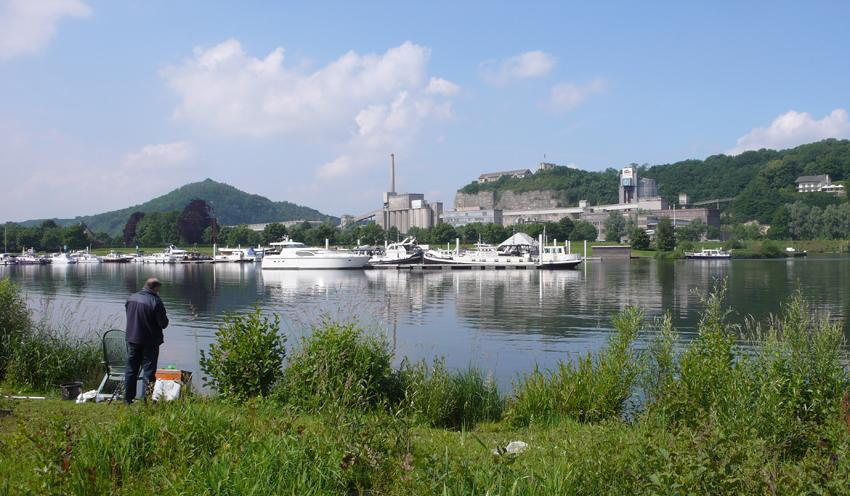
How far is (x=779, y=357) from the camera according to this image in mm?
7980

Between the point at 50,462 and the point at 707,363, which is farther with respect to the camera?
the point at 707,363

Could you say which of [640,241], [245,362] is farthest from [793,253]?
[245,362]

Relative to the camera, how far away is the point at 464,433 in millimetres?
6902

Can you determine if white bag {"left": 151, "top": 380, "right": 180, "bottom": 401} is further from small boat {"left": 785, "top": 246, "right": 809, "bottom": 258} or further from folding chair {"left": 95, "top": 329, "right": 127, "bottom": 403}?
small boat {"left": 785, "top": 246, "right": 809, "bottom": 258}

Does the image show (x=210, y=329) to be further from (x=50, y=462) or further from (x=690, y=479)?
(x=690, y=479)

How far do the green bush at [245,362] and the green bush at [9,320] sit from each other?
437cm

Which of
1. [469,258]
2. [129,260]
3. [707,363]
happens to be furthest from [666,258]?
[707,363]

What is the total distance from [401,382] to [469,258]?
78.3m

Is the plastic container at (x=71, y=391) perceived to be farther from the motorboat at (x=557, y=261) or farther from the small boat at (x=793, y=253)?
the small boat at (x=793, y=253)

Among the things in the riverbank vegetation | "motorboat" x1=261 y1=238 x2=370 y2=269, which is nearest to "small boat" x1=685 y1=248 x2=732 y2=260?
"motorboat" x1=261 y1=238 x2=370 y2=269

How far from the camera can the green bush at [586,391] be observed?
9.01 meters

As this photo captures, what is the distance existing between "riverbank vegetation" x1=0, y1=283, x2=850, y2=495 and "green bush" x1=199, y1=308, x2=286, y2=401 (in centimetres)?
3

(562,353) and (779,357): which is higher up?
(779,357)

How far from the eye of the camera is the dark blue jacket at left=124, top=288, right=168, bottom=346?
8.66 m
